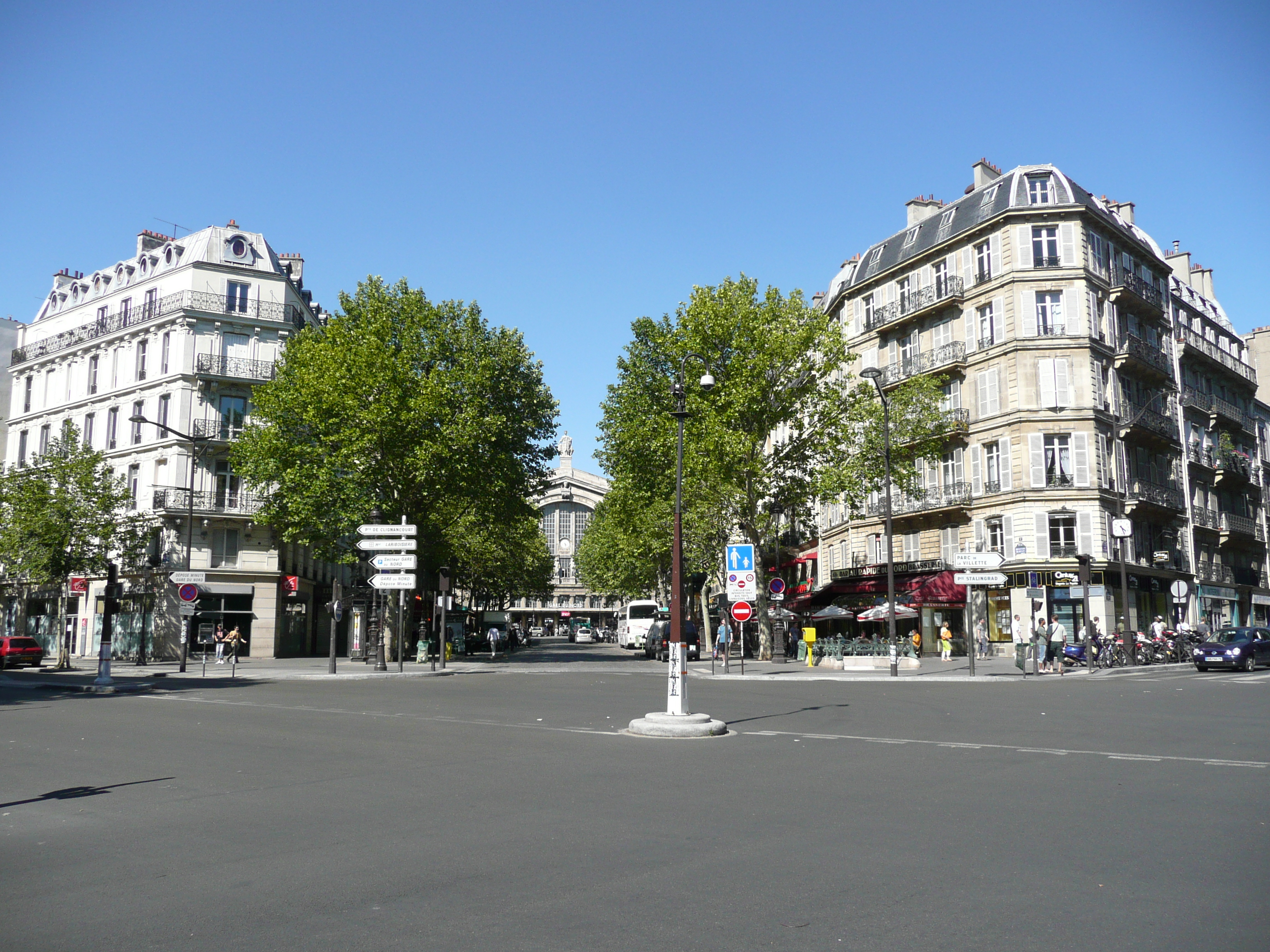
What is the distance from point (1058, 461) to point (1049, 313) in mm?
6322

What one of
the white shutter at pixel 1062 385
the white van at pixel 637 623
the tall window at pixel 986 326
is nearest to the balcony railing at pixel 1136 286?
the white shutter at pixel 1062 385

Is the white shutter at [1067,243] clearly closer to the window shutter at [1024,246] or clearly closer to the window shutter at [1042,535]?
the window shutter at [1024,246]

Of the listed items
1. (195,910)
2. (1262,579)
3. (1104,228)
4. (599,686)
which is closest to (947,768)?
(195,910)

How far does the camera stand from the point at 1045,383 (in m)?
41.5

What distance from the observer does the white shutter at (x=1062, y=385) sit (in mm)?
41312

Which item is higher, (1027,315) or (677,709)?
(1027,315)

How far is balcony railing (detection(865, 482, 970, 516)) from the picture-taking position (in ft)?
142

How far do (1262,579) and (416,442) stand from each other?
48684 mm

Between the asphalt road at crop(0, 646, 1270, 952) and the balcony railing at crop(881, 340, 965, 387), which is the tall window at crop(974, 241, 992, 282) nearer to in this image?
the balcony railing at crop(881, 340, 965, 387)

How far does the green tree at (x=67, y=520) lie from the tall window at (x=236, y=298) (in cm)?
870

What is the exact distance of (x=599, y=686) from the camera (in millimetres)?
25312

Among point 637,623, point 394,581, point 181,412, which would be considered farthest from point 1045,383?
point 181,412

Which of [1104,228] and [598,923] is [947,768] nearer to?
[598,923]

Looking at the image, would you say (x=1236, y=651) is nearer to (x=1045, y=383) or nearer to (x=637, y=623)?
(x=1045, y=383)
